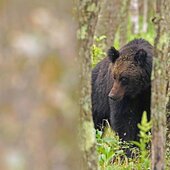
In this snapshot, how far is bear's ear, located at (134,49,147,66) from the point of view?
27.7 feet

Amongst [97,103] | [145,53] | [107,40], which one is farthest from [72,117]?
[107,40]

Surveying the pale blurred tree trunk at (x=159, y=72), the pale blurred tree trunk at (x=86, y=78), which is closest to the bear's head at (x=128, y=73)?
the pale blurred tree trunk at (x=159, y=72)

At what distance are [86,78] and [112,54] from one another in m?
4.51

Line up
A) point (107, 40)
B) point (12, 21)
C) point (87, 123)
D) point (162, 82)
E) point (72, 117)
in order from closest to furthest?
point (12, 21) → point (72, 117) → point (87, 123) → point (162, 82) → point (107, 40)

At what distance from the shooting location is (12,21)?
2.27 meters

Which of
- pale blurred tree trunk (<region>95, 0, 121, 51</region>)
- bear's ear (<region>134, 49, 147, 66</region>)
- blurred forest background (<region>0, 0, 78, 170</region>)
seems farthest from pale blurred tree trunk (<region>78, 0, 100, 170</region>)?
pale blurred tree trunk (<region>95, 0, 121, 51</region>)

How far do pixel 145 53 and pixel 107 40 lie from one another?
5583mm

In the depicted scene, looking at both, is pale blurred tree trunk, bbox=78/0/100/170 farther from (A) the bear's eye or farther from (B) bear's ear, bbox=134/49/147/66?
(A) the bear's eye

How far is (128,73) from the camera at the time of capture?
342 inches

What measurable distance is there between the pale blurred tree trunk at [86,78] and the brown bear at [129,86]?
4199 mm

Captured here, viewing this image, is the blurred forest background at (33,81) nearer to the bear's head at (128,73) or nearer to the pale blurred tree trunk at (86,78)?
the pale blurred tree trunk at (86,78)

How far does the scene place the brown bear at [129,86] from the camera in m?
8.60

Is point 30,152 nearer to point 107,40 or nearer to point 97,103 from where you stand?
point 97,103

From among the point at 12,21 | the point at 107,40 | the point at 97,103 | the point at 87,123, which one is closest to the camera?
the point at 12,21
